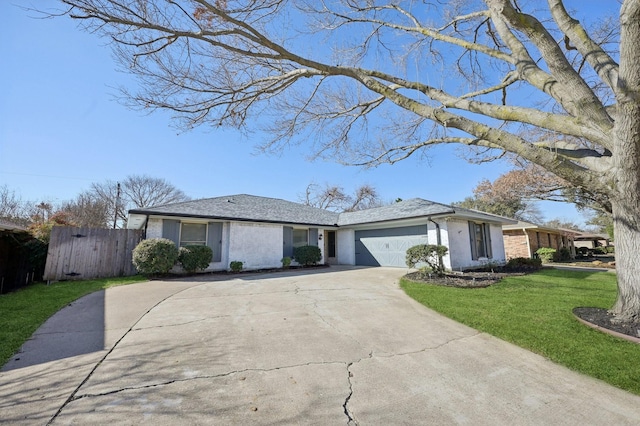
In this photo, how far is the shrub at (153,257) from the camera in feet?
32.0

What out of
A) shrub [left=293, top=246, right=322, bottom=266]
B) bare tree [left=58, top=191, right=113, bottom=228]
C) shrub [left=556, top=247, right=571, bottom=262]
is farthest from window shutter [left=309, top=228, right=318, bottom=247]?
bare tree [left=58, top=191, right=113, bottom=228]

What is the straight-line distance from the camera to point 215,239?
41.5 feet

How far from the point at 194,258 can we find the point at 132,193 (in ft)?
82.0

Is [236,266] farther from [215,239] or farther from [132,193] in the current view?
[132,193]

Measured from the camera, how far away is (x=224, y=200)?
15.0 m

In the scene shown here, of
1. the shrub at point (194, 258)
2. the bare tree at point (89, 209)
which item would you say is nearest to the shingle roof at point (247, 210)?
the shrub at point (194, 258)

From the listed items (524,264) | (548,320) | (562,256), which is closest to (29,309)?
(548,320)

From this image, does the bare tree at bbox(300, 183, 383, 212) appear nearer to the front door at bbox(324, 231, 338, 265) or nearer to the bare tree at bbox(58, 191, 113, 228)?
the front door at bbox(324, 231, 338, 265)

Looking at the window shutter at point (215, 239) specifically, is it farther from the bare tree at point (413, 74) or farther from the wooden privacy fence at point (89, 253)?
the bare tree at point (413, 74)

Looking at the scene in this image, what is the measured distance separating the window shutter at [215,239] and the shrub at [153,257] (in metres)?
2.37

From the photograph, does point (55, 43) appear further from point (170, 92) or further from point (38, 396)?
point (38, 396)

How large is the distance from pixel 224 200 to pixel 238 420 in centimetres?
1389

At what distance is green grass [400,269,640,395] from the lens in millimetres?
3201

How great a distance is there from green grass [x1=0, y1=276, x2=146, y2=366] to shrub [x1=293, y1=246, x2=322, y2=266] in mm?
7882
